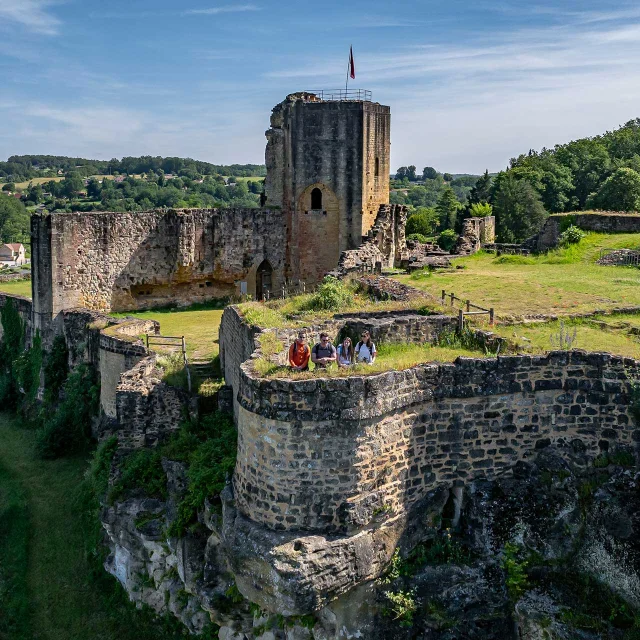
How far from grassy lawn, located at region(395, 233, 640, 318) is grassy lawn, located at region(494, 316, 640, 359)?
80 centimetres

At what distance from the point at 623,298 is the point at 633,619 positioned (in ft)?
28.4

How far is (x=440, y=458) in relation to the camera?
40.2ft

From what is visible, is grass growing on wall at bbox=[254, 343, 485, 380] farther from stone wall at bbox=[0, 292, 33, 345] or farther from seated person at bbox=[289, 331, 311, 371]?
stone wall at bbox=[0, 292, 33, 345]

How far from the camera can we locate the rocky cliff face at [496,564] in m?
11.2

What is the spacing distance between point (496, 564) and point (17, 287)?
3022 centimetres

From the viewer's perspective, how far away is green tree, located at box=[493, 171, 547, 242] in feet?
157

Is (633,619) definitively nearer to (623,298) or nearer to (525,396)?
(525,396)

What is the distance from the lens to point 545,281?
69.9 feet

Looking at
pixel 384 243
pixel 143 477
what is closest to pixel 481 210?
pixel 384 243

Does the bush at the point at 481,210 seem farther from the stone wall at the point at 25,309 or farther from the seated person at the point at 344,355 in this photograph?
the seated person at the point at 344,355

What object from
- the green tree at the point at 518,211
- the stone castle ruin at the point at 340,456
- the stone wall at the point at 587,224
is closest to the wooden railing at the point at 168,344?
the stone castle ruin at the point at 340,456

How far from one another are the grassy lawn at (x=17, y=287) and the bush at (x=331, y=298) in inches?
776

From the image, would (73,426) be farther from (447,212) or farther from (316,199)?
(447,212)

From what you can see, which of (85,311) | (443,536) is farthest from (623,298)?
(85,311)
